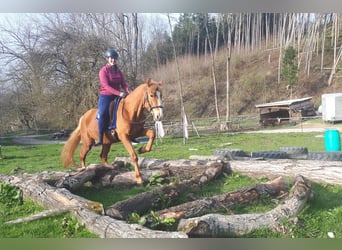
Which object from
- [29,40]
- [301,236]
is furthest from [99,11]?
[301,236]

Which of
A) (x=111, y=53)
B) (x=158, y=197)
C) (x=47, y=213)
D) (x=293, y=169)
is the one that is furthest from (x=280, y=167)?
(x=47, y=213)

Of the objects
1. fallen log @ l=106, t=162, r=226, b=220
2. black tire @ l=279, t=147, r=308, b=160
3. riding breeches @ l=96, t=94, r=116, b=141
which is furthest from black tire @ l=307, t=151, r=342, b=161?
riding breeches @ l=96, t=94, r=116, b=141

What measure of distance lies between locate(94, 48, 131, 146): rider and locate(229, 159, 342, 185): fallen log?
4.38ft

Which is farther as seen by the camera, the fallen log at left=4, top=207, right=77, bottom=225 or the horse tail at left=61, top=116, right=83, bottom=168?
the horse tail at left=61, top=116, right=83, bottom=168

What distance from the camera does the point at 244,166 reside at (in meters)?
4.03

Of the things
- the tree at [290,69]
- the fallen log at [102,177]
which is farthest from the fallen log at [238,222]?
the tree at [290,69]

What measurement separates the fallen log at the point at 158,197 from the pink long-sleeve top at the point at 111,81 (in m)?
1.05

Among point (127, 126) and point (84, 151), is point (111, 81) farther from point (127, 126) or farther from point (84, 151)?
point (84, 151)

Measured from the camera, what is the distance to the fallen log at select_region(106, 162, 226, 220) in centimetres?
356

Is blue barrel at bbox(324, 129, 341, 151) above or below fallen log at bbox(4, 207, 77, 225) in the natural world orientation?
above

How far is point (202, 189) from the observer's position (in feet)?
12.8

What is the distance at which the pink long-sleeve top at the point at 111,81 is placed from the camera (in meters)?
4.01

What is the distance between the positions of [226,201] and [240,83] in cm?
125

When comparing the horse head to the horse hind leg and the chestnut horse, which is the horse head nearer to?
the chestnut horse
